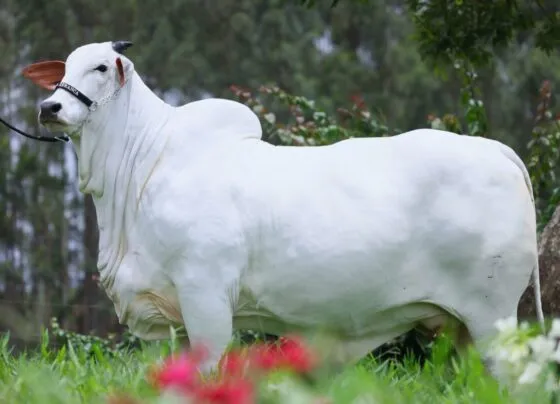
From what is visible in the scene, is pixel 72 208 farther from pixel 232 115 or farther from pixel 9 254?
pixel 232 115

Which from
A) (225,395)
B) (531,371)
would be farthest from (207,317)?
(225,395)

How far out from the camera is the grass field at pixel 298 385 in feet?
10.1

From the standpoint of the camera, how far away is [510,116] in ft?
67.5

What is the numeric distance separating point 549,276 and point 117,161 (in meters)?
2.22

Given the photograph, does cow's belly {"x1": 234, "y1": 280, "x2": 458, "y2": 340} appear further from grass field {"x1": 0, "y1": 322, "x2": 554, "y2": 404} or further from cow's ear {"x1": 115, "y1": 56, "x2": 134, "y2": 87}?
cow's ear {"x1": 115, "y1": 56, "x2": 134, "y2": 87}

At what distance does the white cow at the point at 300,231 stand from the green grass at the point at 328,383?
0.78ft

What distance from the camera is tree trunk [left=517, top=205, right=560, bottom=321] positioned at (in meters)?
5.73

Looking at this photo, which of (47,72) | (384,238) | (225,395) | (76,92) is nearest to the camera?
(225,395)

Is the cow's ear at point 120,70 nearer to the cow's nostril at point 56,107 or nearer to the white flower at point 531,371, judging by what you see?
the cow's nostril at point 56,107

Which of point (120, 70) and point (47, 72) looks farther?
point (47, 72)

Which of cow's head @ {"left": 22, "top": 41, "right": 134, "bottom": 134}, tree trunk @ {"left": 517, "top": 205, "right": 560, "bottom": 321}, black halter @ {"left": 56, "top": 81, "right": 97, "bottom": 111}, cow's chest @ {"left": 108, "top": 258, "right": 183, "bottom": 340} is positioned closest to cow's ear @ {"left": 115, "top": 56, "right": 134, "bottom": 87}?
cow's head @ {"left": 22, "top": 41, "right": 134, "bottom": 134}

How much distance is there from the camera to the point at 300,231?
4535mm

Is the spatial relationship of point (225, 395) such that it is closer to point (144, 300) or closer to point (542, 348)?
point (542, 348)

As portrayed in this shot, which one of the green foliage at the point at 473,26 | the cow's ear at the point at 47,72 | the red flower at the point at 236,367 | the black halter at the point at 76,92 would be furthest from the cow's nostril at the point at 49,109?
the green foliage at the point at 473,26
